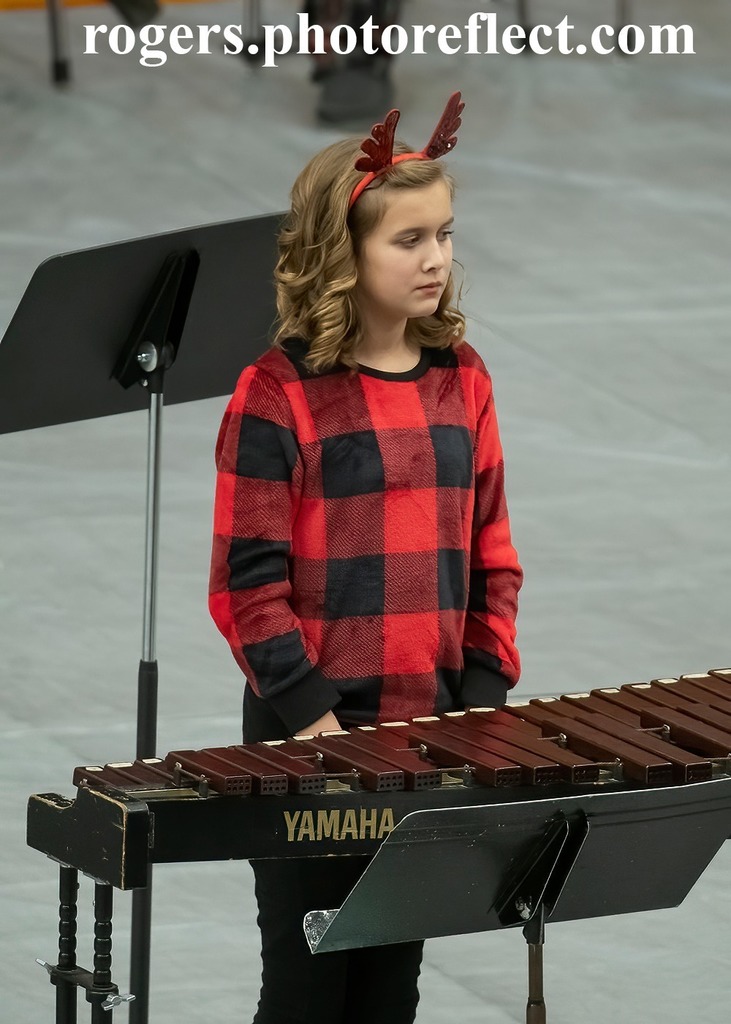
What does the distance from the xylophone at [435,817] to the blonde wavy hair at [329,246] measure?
1.99 feet

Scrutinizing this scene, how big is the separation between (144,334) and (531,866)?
3.92ft

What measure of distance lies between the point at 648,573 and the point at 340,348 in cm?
297

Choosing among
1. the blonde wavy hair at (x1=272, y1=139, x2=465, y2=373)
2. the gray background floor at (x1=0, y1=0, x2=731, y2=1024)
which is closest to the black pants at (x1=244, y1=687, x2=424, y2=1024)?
the blonde wavy hair at (x1=272, y1=139, x2=465, y2=373)

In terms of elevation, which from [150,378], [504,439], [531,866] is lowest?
[531,866]

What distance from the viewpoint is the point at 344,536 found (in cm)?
291

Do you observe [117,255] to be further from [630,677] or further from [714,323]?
[714,323]

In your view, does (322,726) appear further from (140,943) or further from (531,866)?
(140,943)

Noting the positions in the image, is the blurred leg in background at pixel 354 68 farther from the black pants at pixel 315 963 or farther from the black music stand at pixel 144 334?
the black pants at pixel 315 963

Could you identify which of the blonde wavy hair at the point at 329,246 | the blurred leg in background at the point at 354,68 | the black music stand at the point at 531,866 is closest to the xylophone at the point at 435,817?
the black music stand at the point at 531,866

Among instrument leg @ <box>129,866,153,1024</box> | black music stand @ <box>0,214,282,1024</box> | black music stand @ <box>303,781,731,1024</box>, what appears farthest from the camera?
instrument leg @ <box>129,866,153,1024</box>

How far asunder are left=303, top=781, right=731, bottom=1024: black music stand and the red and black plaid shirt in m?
0.38

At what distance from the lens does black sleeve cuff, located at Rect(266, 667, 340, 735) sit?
113 inches

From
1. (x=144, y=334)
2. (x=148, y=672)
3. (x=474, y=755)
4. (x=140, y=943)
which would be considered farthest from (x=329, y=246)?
(x=140, y=943)

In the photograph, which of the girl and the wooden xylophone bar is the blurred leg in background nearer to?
the girl
